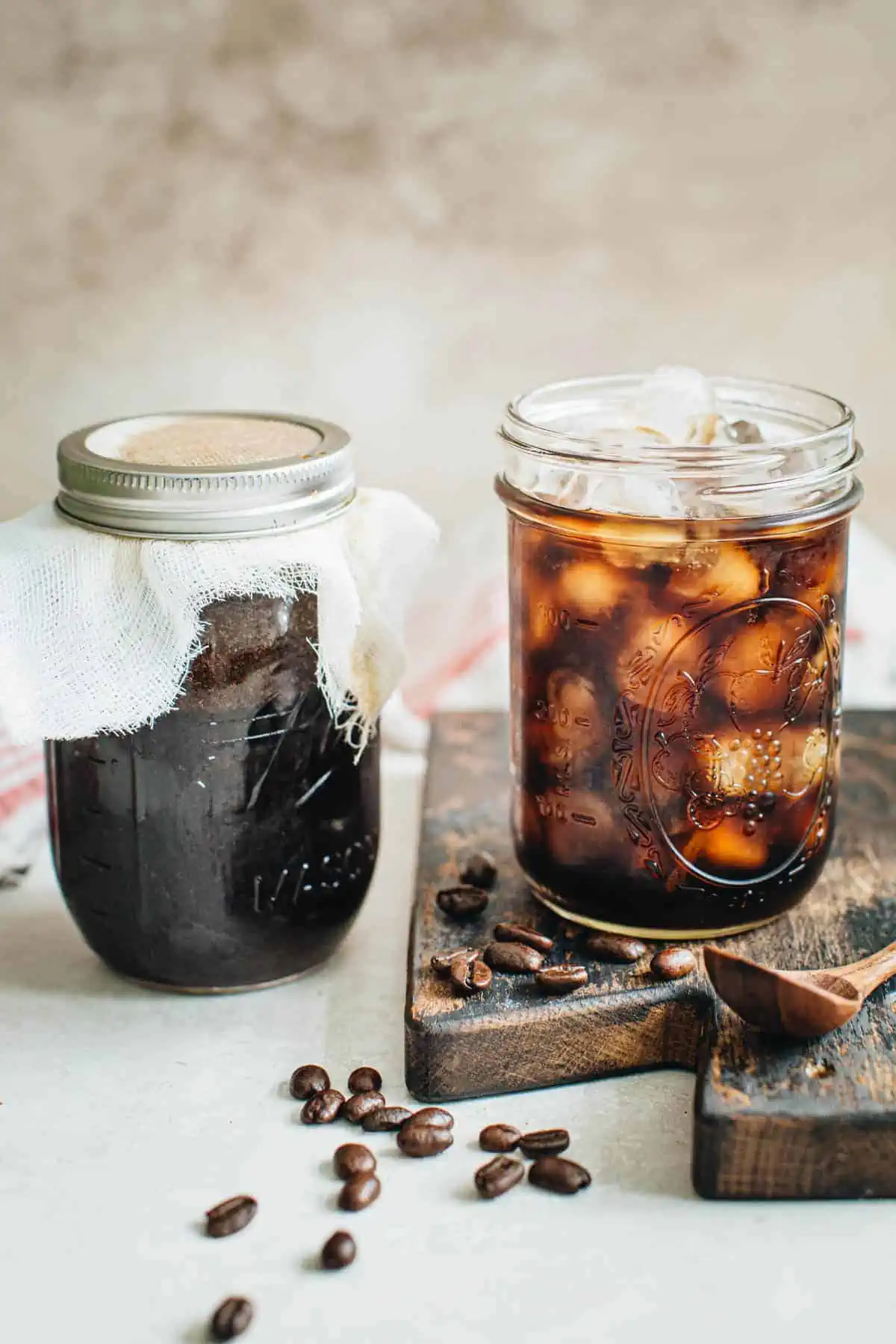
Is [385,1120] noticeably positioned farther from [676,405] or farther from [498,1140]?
[676,405]

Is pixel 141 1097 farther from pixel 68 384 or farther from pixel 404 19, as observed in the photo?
pixel 404 19

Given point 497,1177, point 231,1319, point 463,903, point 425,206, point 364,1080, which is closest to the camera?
point 231,1319

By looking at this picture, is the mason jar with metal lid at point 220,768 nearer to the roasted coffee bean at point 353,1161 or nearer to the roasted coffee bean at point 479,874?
the roasted coffee bean at point 479,874

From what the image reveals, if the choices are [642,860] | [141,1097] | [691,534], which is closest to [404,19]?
[691,534]

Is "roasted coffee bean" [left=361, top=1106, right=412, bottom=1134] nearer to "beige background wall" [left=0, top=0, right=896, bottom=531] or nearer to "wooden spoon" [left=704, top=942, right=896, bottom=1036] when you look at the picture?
"wooden spoon" [left=704, top=942, right=896, bottom=1036]

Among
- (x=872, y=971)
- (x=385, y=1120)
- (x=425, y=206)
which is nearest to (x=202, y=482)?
(x=385, y=1120)

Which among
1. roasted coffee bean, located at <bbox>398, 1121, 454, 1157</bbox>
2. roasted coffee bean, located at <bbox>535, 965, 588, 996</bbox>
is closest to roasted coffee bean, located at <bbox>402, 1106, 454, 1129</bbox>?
roasted coffee bean, located at <bbox>398, 1121, 454, 1157</bbox>
